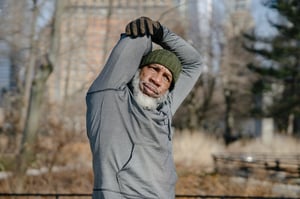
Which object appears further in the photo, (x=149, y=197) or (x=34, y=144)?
(x=34, y=144)

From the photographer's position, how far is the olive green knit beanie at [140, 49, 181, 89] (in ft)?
7.25

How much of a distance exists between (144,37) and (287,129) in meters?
35.9

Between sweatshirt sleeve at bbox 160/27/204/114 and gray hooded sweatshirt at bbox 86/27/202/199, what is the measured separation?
0.47 ft

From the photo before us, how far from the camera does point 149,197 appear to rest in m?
2.08

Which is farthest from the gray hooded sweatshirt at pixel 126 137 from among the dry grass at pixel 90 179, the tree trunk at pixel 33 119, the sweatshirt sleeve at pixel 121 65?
the tree trunk at pixel 33 119

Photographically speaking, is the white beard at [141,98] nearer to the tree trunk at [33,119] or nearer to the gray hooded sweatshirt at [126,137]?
the gray hooded sweatshirt at [126,137]

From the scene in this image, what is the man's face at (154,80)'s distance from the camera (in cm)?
218

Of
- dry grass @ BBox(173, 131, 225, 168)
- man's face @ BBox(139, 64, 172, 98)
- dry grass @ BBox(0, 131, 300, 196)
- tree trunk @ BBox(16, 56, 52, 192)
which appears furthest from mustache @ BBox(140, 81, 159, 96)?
dry grass @ BBox(173, 131, 225, 168)

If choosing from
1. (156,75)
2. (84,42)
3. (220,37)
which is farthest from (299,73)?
(156,75)

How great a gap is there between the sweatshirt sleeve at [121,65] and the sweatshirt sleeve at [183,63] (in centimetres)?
20

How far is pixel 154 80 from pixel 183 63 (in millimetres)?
343

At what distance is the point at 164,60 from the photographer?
2219 millimetres

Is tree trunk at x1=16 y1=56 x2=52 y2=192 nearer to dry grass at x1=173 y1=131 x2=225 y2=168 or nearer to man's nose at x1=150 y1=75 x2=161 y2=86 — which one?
dry grass at x1=173 y1=131 x2=225 y2=168

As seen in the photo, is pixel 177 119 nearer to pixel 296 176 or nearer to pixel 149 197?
pixel 296 176
